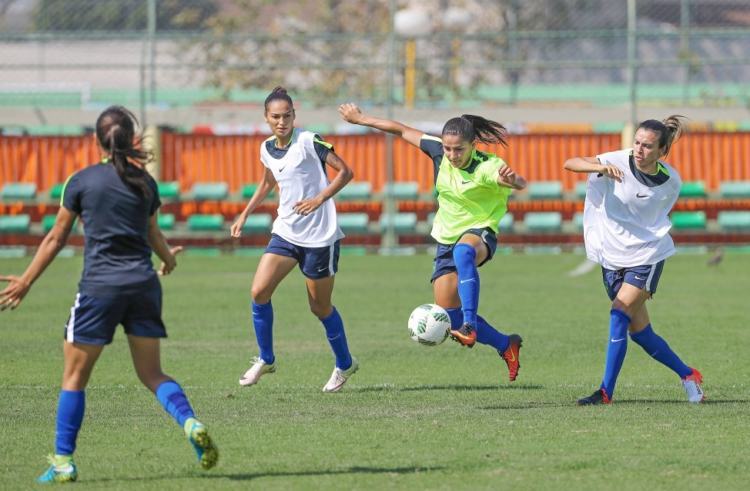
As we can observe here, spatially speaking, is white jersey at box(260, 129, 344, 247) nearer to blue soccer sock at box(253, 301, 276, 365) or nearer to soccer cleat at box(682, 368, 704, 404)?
blue soccer sock at box(253, 301, 276, 365)

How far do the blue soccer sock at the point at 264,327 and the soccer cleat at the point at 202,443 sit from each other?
3390 mm

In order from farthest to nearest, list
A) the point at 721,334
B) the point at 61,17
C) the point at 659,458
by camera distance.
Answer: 1. the point at 61,17
2. the point at 721,334
3. the point at 659,458

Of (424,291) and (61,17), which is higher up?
(61,17)

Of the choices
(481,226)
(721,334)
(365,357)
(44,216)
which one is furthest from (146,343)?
(44,216)

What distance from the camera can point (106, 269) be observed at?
6.45 metres

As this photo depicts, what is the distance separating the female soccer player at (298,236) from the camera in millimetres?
9617

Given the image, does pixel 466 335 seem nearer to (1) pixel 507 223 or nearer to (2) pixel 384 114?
(1) pixel 507 223

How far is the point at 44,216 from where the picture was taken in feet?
80.7

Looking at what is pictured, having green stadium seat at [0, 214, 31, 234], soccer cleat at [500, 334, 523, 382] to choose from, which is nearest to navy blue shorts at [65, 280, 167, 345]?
soccer cleat at [500, 334, 523, 382]

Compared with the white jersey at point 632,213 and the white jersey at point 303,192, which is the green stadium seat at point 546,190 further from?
the white jersey at point 632,213

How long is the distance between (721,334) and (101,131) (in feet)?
26.7

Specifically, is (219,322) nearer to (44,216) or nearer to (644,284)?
(644,284)

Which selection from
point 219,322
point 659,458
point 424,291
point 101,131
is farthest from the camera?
point 424,291

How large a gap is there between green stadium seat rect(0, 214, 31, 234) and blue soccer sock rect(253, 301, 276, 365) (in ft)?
50.5
